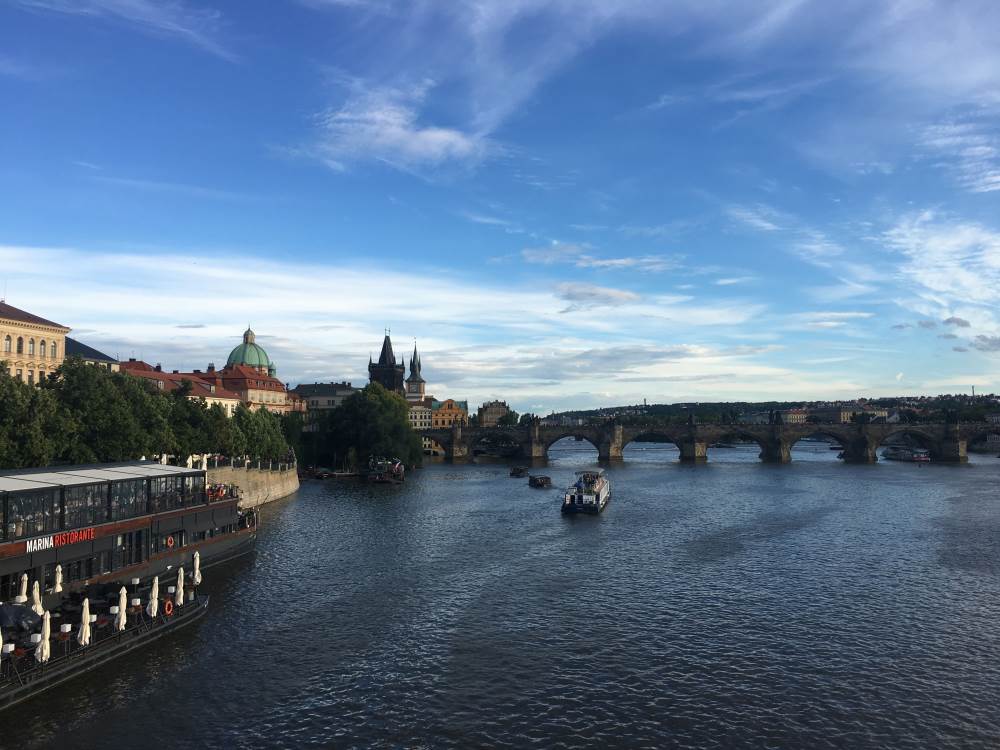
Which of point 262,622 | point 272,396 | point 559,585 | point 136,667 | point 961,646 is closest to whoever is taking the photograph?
point 136,667

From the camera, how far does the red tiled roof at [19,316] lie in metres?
90.4

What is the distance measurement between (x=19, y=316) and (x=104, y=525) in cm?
6096

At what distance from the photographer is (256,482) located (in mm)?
95562

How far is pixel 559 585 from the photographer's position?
53.7 metres

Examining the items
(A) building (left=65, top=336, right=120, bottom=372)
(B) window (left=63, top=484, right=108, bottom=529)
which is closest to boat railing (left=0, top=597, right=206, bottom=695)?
(B) window (left=63, top=484, right=108, bottom=529)

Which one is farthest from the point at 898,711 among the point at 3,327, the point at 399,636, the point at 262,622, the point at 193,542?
the point at 3,327

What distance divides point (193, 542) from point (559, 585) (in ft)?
88.3

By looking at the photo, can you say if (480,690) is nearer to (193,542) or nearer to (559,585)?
(559,585)

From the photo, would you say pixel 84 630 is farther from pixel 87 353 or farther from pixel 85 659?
pixel 87 353

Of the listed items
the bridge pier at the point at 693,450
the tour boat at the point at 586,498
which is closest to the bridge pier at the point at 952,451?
the bridge pier at the point at 693,450

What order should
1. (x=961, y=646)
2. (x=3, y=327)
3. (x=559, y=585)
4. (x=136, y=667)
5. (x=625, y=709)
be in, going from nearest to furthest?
1. (x=625, y=709)
2. (x=136, y=667)
3. (x=961, y=646)
4. (x=559, y=585)
5. (x=3, y=327)

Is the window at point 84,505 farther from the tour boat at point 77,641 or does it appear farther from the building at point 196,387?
the building at point 196,387

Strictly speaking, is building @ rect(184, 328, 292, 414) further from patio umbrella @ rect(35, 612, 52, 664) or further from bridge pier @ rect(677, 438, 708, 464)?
patio umbrella @ rect(35, 612, 52, 664)

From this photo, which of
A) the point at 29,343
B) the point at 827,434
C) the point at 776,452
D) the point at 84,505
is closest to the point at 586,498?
the point at 84,505
